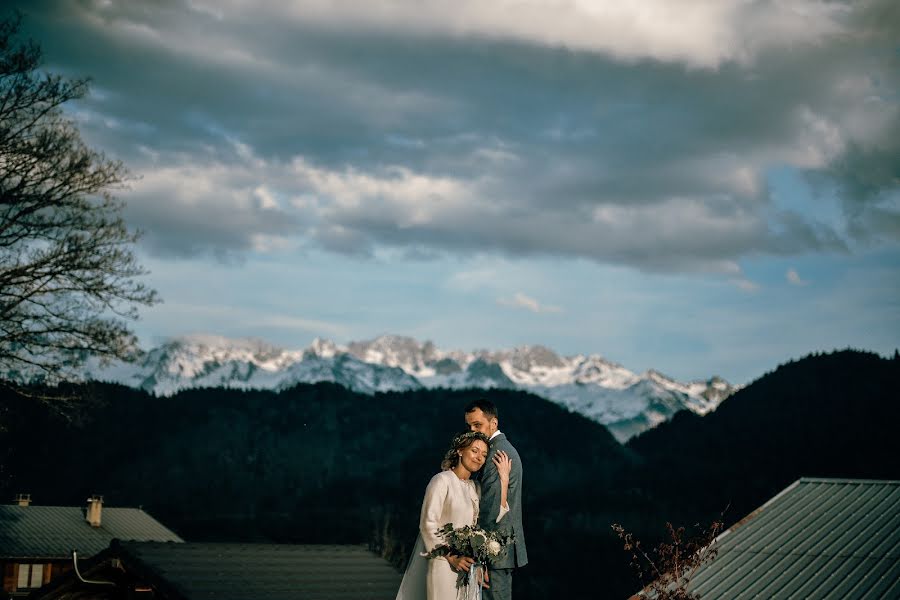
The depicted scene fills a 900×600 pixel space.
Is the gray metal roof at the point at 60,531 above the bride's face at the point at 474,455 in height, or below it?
below

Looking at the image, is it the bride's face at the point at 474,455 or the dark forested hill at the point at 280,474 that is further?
the dark forested hill at the point at 280,474

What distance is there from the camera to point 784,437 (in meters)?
153

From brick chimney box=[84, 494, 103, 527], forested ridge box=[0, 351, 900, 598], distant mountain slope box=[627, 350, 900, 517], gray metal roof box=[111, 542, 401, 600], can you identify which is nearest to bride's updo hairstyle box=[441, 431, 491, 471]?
gray metal roof box=[111, 542, 401, 600]

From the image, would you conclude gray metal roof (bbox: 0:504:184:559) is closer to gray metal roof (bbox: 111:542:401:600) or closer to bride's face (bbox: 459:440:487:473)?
gray metal roof (bbox: 111:542:401:600)

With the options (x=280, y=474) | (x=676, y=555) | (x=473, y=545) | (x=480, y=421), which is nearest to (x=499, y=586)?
(x=473, y=545)

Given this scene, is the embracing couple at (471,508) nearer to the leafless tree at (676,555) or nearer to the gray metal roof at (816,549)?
the leafless tree at (676,555)

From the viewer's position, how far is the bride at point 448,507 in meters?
9.10

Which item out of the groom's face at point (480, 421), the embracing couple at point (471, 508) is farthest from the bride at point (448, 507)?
the groom's face at point (480, 421)

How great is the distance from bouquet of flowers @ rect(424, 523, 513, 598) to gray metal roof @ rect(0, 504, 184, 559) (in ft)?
171

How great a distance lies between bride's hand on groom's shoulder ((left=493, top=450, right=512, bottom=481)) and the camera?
9188 mm

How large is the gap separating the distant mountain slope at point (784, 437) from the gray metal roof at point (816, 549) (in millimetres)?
100086

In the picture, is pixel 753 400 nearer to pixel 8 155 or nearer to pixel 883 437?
pixel 883 437

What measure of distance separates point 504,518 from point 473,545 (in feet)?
1.47

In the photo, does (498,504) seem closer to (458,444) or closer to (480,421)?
(458,444)
